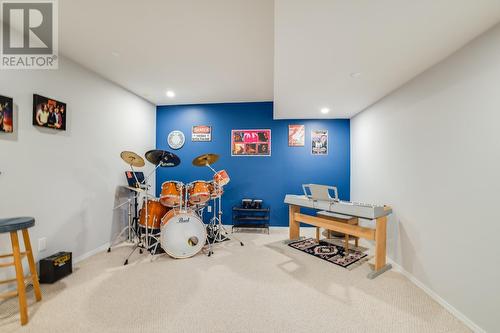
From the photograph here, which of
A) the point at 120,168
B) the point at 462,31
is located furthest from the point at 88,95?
the point at 462,31

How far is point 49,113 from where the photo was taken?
2527mm

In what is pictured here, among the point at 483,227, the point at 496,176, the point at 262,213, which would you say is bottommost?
the point at 262,213

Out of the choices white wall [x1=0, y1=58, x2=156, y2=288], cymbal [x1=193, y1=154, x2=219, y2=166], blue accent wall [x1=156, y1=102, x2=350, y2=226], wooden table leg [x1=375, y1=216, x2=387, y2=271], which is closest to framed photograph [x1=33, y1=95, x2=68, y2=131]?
white wall [x1=0, y1=58, x2=156, y2=288]

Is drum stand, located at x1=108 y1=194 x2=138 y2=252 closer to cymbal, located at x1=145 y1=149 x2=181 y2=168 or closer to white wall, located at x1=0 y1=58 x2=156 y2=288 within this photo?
white wall, located at x1=0 y1=58 x2=156 y2=288

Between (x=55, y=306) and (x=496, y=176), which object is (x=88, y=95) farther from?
(x=496, y=176)

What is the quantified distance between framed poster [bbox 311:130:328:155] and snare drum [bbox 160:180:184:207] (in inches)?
112

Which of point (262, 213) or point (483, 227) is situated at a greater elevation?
point (483, 227)

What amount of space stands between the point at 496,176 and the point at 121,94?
4.72 metres

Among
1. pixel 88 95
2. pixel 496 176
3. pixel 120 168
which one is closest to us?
pixel 496 176

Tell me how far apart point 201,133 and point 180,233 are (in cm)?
233

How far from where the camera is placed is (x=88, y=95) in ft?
10.1

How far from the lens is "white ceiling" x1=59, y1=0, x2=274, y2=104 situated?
189 centimetres

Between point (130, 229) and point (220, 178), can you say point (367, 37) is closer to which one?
point (220, 178)

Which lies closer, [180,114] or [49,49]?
[49,49]
